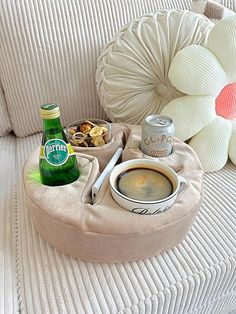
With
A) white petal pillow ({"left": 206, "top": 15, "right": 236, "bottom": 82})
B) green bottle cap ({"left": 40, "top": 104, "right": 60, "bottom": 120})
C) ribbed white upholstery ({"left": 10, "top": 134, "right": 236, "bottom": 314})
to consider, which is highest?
white petal pillow ({"left": 206, "top": 15, "right": 236, "bottom": 82})

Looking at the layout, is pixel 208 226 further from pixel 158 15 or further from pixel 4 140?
pixel 4 140

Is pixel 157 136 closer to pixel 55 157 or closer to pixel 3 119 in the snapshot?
pixel 55 157

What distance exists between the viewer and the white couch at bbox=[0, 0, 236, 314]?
45 centimetres

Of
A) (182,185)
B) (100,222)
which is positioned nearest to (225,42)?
(182,185)

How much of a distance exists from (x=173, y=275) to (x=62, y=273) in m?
0.18

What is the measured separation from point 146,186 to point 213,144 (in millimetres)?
254

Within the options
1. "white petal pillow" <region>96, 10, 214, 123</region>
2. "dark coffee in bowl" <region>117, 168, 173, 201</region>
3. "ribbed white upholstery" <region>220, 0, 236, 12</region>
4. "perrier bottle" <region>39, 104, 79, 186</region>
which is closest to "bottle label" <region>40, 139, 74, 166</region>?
"perrier bottle" <region>39, 104, 79, 186</region>

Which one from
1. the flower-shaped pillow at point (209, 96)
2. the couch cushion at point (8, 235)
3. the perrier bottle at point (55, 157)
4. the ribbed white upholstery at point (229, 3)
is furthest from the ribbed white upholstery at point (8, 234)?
the ribbed white upholstery at point (229, 3)

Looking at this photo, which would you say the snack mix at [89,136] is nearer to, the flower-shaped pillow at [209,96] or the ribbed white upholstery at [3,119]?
the flower-shaped pillow at [209,96]

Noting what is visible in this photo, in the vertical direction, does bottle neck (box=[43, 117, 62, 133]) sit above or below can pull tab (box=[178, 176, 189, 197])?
above

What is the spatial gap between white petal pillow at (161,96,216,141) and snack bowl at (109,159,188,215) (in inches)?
6.6

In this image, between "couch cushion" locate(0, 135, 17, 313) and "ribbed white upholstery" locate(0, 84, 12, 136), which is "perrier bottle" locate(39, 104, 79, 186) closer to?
"couch cushion" locate(0, 135, 17, 313)

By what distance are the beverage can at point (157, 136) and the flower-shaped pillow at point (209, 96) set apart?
8 centimetres

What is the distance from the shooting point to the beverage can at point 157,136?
0.56 m
